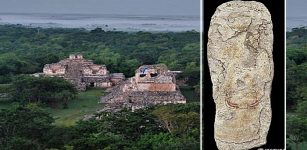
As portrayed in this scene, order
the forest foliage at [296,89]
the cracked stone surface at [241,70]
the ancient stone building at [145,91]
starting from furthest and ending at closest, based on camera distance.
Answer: the ancient stone building at [145,91], the forest foliage at [296,89], the cracked stone surface at [241,70]

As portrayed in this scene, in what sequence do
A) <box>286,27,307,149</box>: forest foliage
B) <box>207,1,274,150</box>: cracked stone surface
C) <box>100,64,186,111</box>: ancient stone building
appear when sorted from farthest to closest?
<box>100,64,186,111</box>: ancient stone building
<box>286,27,307,149</box>: forest foliage
<box>207,1,274,150</box>: cracked stone surface

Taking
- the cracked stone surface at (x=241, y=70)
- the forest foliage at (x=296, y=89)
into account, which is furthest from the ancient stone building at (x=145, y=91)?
the forest foliage at (x=296, y=89)

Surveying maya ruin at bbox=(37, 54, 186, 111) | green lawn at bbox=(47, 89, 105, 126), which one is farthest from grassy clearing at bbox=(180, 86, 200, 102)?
green lawn at bbox=(47, 89, 105, 126)

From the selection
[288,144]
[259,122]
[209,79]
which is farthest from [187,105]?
[288,144]

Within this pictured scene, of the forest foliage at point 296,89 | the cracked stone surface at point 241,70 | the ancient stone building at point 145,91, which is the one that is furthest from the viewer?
the ancient stone building at point 145,91

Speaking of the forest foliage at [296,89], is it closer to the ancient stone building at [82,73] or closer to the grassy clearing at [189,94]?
the grassy clearing at [189,94]

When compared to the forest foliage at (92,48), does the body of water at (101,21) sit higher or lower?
higher

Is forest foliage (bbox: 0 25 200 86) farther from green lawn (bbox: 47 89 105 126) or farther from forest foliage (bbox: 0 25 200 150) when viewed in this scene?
green lawn (bbox: 47 89 105 126)

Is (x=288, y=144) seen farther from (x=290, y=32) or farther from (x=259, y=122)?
(x=290, y=32)
